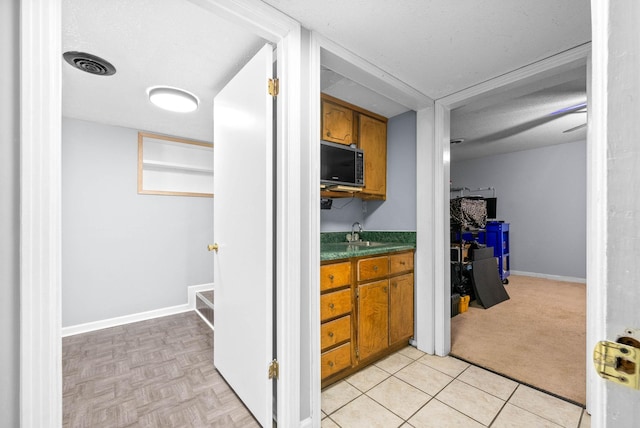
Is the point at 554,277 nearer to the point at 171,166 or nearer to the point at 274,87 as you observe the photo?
the point at 274,87

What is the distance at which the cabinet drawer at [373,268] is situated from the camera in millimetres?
1954

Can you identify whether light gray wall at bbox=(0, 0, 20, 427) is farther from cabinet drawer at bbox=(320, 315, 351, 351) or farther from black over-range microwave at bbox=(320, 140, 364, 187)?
black over-range microwave at bbox=(320, 140, 364, 187)

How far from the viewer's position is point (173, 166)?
3.30m

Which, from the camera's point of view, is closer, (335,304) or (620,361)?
(620,361)

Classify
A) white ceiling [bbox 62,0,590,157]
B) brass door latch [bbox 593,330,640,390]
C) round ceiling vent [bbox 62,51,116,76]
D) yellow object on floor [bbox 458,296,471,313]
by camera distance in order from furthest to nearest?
yellow object on floor [bbox 458,296,471,313]
round ceiling vent [bbox 62,51,116,76]
white ceiling [bbox 62,0,590,157]
brass door latch [bbox 593,330,640,390]

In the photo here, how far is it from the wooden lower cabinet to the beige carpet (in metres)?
0.64

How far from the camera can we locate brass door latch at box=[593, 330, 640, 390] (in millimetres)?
371

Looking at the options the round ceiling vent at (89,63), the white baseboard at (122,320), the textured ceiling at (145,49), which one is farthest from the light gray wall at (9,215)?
the white baseboard at (122,320)

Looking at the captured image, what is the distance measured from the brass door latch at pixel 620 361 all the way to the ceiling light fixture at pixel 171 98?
2.66 metres

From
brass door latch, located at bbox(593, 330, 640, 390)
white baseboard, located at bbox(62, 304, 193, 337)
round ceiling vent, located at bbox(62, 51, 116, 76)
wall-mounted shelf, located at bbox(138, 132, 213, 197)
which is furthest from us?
wall-mounted shelf, located at bbox(138, 132, 213, 197)

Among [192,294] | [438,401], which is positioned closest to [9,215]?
[438,401]

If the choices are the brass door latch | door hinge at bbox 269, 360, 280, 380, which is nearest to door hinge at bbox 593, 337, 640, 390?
the brass door latch

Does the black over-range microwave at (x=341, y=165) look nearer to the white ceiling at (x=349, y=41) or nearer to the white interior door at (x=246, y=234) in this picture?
the white ceiling at (x=349, y=41)

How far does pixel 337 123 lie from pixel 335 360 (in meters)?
1.86
